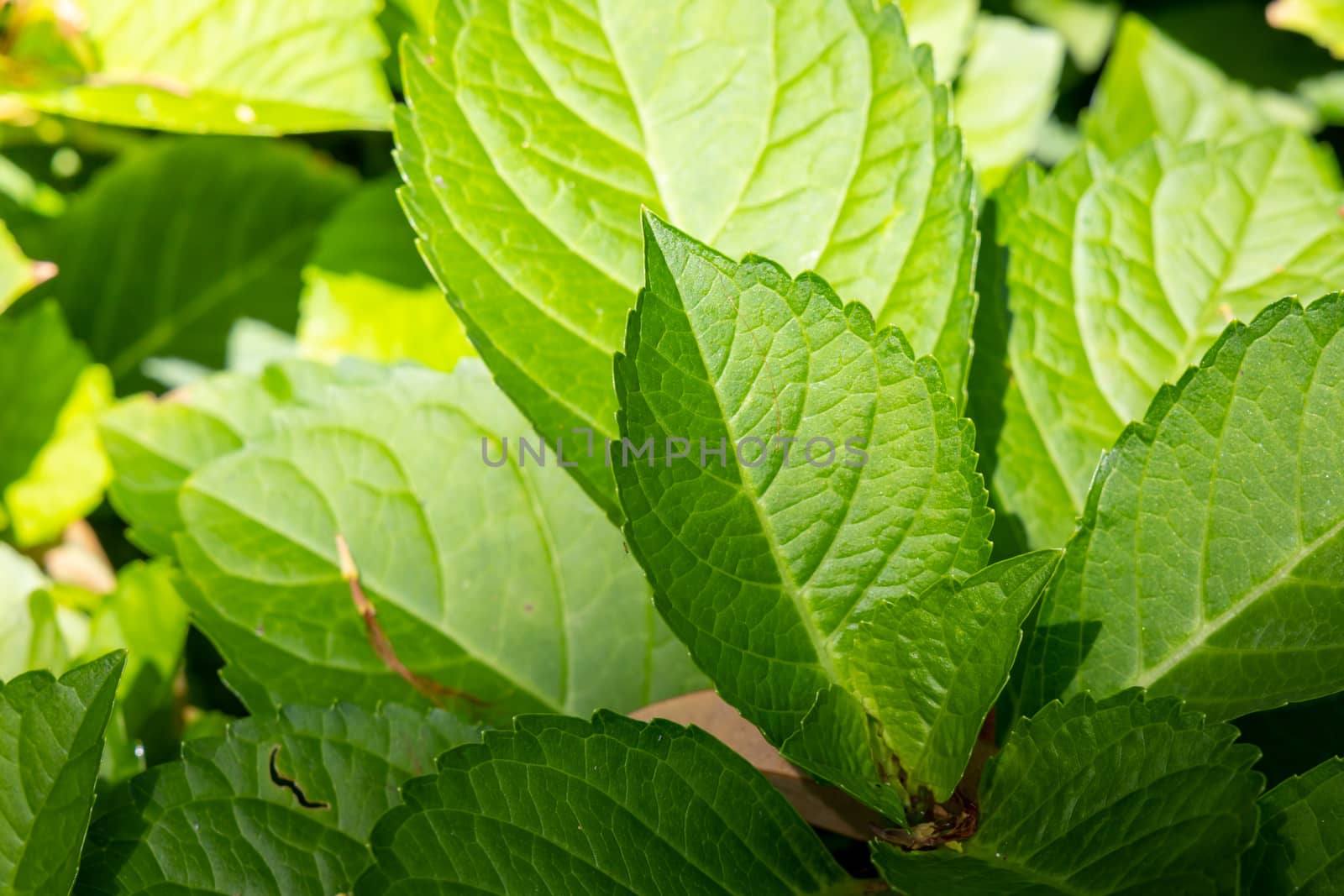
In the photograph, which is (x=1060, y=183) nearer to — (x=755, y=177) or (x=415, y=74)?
(x=755, y=177)

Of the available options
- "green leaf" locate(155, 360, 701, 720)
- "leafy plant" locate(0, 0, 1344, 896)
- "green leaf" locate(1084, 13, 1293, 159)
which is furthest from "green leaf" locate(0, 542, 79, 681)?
"green leaf" locate(1084, 13, 1293, 159)

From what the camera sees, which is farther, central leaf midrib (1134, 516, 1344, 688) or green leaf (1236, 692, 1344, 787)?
green leaf (1236, 692, 1344, 787)

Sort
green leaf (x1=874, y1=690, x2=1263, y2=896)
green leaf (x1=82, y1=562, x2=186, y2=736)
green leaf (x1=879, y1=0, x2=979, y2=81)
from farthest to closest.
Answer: green leaf (x1=879, y1=0, x2=979, y2=81) → green leaf (x1=82, y1=562, x2=186, y2=736) → green leaf (x1=874, y1=690, x2=1263, y2=896)

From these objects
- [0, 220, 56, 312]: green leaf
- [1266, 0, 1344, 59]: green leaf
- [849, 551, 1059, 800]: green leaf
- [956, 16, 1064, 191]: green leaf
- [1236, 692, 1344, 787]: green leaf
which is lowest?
[1236, 692, 1344, 787]: green leaf

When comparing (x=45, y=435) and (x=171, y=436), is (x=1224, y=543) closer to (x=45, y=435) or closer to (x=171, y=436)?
(x=171, y=436)

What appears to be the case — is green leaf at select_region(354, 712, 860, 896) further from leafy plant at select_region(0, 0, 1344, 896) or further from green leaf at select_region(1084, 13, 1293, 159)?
green leaf at select_region(1084, 13, 1293, 159)

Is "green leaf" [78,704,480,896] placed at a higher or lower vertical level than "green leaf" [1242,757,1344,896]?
lower
